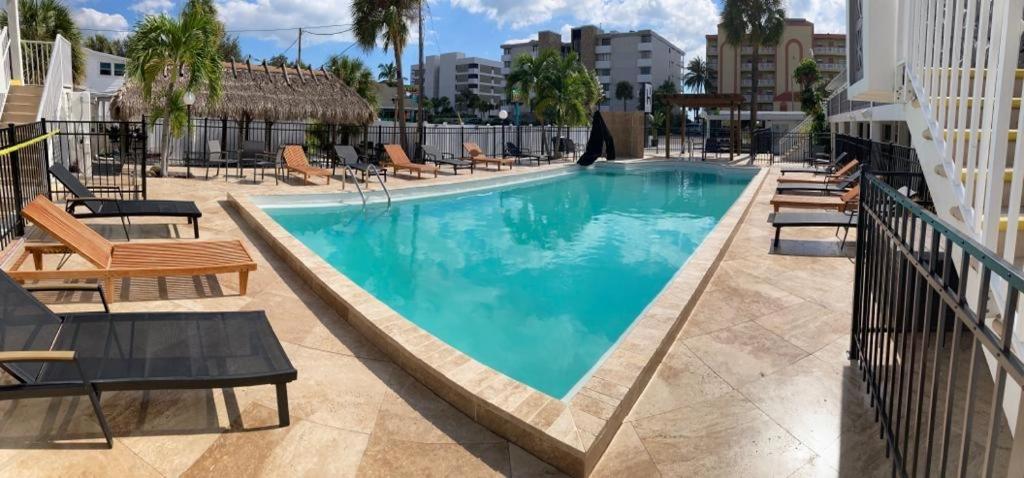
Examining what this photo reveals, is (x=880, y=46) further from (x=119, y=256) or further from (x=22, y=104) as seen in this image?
(x=22, y=104)

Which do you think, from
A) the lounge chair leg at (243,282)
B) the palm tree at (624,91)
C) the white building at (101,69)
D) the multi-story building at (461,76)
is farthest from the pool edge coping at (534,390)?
the multi-story building at (461,76)

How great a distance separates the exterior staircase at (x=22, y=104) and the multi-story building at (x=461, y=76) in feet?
338

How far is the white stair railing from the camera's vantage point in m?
12.6

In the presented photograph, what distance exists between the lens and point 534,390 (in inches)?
133

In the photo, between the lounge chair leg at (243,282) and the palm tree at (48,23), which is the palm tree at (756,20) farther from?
the lounge chair leg at (243,282)

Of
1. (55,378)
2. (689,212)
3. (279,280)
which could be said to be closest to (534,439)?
(55,378)

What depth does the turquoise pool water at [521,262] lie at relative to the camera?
5.50m

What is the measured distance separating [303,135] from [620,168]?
11.5 meters

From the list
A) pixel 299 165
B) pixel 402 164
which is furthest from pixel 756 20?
pixel 299 165

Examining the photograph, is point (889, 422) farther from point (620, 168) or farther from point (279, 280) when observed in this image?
point (620, 168)

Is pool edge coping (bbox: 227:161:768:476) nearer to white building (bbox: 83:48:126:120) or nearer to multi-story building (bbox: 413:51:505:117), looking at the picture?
white building (bbox: 83:48:126:120)

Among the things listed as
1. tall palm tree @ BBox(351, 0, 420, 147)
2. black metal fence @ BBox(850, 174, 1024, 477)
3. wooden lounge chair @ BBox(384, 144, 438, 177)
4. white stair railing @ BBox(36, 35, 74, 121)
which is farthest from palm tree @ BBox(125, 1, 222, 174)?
black metal fence @ BBox(850, 174, 1024, 477)

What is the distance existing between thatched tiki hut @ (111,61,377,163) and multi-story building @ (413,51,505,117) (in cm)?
9324

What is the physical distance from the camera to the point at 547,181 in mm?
19000
